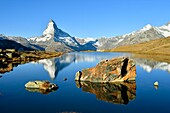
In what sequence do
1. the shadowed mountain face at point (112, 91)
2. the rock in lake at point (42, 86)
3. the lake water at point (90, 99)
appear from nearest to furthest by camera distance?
the lake water at point (90, 99)
the shadowed mountain face at point (112, 91)
the rock in lake at point (42, 86)

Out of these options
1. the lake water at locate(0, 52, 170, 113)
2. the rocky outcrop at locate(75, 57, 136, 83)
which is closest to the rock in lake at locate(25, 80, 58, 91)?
the lake water at locate(0, 52, 170, 113)

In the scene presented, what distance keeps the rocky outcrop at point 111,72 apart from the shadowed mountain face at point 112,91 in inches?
165

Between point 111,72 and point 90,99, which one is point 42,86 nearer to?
point 90,99

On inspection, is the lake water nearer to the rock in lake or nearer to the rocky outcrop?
the rock in lake

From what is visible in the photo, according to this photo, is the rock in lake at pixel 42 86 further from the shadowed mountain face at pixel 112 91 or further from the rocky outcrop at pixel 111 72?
the rocky outcrop at pixel 111 72

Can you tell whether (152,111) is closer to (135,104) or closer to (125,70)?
(135,104)

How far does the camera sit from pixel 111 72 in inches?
3425

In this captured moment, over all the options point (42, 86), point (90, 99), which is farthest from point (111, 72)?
point (90, 99)

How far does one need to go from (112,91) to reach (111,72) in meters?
15.9

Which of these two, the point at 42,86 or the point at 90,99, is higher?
the point at 42,86

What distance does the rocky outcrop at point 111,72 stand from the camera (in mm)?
87062

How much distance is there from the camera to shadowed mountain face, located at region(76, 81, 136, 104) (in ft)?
205

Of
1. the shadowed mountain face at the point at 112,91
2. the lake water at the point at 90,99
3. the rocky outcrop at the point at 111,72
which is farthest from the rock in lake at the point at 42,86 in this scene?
the rocky outcrop at the point at 111,72

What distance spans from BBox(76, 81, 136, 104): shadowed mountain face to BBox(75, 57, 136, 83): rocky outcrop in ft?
13.7
